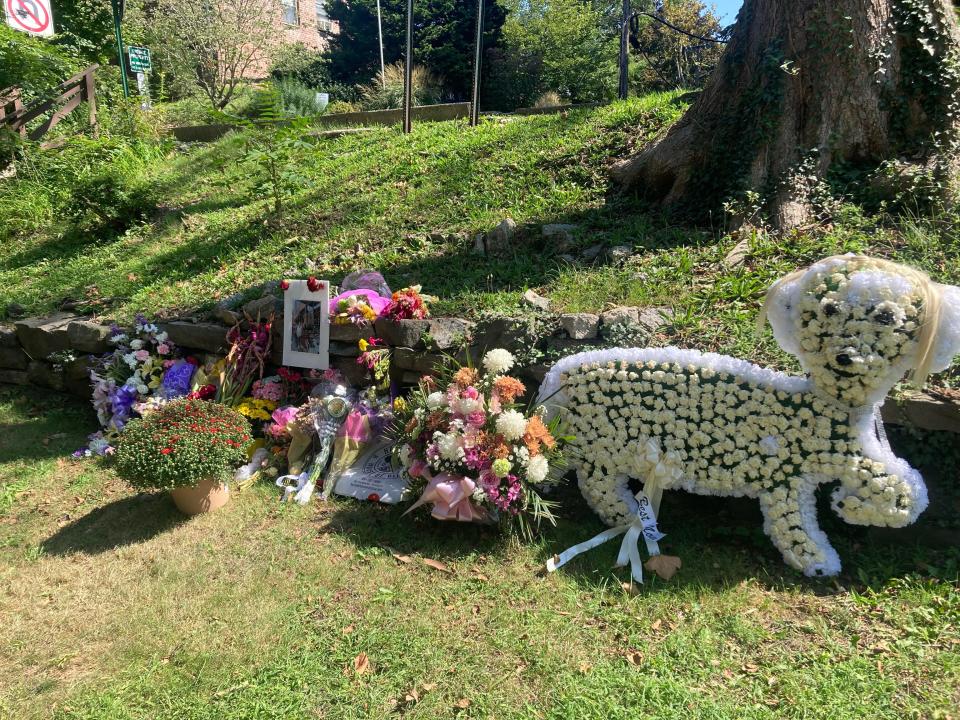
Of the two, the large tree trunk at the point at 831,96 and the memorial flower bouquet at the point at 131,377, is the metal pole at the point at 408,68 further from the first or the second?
the memorial flower bouquet at the point at 131,377

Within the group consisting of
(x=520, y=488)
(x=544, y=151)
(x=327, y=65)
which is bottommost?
(x=520, y=488)

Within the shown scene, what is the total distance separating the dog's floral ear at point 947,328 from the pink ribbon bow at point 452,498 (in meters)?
2.15

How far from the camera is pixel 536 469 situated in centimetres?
320

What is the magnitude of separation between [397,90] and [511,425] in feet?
39.3

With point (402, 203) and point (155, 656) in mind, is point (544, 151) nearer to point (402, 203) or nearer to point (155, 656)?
point (402, 203)

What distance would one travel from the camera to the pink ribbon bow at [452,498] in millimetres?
3252

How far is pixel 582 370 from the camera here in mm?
3426

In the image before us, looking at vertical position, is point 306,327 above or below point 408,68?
below

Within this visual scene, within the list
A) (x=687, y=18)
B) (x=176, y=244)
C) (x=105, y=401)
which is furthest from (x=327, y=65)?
(x=105, y=401)

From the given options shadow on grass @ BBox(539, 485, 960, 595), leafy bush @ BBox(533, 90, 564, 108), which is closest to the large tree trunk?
shadow on grass @ BBox(539, 485, 960, 595)

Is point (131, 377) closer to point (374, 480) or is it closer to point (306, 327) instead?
point (306, 327)

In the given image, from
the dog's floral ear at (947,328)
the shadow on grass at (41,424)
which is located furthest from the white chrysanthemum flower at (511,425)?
the shadow on grass at (41,424)

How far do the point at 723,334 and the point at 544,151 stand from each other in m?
4.23

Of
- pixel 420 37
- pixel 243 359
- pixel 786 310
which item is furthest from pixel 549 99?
pixel 786 310
